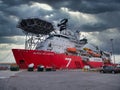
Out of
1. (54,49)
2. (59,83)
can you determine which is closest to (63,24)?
(54,49)

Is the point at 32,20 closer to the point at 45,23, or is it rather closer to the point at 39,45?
the point at 45,23

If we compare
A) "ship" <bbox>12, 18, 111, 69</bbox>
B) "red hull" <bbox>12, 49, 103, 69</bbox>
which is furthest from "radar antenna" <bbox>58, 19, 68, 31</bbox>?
"red hull" <bbox>12, 49, 103, 69</bbox>

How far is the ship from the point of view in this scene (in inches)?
2165

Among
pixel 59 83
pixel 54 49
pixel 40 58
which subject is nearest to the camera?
pixel 59 83

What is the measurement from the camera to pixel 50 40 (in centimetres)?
6506

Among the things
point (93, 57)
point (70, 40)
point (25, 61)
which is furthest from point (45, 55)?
point (93, 57)

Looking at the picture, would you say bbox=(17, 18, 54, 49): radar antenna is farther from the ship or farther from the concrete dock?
the concrete dock

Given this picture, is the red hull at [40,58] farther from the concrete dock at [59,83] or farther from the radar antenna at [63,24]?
the concrete dock at [59,83]

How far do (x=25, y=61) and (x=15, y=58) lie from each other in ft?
8.26

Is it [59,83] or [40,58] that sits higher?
[59,83]

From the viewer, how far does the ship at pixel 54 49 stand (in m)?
55.0

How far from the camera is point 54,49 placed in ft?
213

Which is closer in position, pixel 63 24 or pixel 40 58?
pixel 40 58

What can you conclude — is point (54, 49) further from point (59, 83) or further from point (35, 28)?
point (59, 83)
